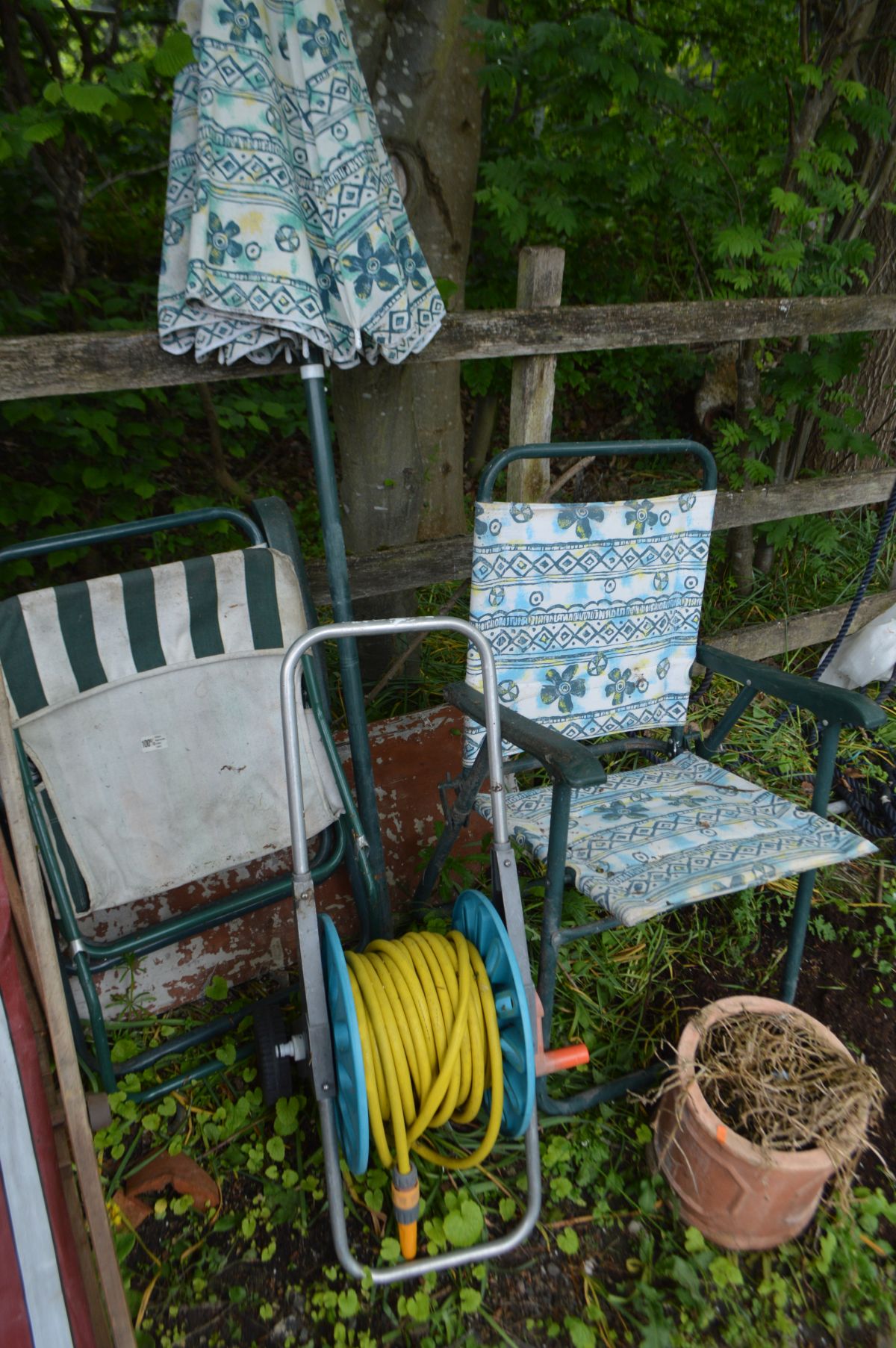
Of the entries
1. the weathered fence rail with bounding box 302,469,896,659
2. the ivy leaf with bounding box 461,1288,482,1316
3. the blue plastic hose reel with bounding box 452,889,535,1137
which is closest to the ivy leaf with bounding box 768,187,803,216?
the weathered fence rail with bounding box 302,469,896,659

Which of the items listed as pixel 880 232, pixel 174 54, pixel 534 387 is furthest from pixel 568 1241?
pixel 880 232

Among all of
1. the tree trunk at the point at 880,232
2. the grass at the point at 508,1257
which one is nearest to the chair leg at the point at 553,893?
the grass at the point at 508,1257

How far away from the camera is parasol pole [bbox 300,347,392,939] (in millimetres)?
1909

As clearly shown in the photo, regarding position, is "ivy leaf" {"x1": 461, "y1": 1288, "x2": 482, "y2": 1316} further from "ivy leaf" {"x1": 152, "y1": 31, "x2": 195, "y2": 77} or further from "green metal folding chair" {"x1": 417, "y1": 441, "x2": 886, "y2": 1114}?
"ivy leaf" {"x1": 152, "y1": 31, "x2": 195, "y2": 77}

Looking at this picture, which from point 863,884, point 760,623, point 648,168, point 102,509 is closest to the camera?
point 863,884

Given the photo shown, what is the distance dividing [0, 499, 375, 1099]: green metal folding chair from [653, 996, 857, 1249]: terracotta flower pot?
85cm

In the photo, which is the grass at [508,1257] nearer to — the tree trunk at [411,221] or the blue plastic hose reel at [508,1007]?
the blue plastic hose reel at [508,1007]

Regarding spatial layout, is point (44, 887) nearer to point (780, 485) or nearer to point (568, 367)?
point (780, 485)

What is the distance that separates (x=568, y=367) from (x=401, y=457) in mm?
2205

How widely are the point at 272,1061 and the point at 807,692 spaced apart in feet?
5.03

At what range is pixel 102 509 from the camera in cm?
402

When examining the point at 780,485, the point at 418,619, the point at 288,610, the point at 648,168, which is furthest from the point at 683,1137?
the point at 648,168

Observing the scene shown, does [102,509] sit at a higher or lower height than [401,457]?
lower

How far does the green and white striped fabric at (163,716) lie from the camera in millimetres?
1752
